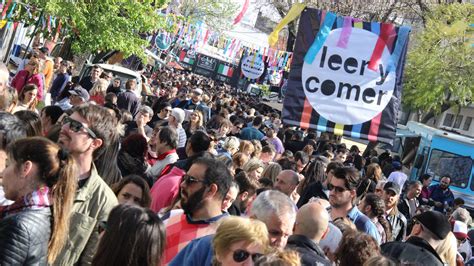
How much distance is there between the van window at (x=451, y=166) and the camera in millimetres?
22344

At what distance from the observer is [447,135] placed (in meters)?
22.8

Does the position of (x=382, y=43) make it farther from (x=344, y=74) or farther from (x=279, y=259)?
(x=279, y=259)

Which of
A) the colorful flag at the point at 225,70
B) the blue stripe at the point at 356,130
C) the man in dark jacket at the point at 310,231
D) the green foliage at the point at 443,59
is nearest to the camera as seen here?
the man in dark jacket at the point at 310,231

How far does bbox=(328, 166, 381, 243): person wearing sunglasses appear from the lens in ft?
24.0

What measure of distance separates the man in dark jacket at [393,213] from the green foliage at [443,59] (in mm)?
22834

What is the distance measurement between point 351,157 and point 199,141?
10.6m

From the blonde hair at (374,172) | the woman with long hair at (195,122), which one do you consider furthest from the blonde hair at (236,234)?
the woman with long hair at (195,122)

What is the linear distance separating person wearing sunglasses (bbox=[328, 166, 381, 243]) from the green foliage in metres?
24.9

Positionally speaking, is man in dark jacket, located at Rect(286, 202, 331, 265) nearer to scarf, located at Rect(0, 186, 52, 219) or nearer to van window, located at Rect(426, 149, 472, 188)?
scarf, located at Rect(0, 186, 52, 219)

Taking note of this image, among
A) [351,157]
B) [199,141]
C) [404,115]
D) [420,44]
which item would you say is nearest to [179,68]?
[404,115]

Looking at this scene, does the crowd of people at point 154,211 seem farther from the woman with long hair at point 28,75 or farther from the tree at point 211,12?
the tree at point 211,12

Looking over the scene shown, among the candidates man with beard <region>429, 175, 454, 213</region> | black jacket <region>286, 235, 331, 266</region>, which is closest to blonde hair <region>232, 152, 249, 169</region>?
black jacket <region>286, 235, 331, 266</region>

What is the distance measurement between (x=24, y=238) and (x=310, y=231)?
223 centimetres

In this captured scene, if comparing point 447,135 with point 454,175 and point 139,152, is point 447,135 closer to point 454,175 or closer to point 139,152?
point 454,175
